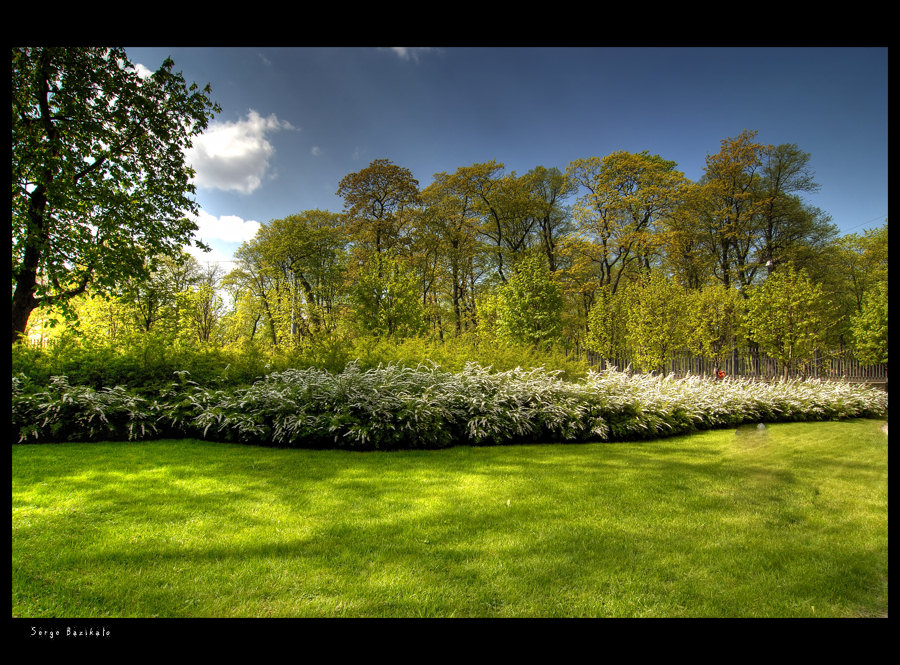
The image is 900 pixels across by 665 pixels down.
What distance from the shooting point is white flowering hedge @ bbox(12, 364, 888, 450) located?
4.91 metres

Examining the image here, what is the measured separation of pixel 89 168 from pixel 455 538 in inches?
323

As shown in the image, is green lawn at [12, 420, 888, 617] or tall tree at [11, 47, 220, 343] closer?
green lawn at [12, 420, 888, 617]

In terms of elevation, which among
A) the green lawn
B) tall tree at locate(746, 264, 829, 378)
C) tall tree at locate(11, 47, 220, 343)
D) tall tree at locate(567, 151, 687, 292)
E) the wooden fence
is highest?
tall tree at locate(567, 151, 687, 292)

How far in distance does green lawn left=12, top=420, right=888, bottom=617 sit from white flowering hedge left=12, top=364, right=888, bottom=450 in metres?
1.03

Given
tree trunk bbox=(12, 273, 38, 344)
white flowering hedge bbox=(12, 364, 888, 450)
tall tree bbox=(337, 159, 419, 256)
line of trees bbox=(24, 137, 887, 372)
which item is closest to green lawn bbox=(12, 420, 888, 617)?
white flowering hedge bbox=(12, 364, 888, 450)

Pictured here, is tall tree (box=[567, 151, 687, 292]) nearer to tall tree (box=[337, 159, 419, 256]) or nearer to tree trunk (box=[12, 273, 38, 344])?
tall tree (box=[337, 159, 419, 256])

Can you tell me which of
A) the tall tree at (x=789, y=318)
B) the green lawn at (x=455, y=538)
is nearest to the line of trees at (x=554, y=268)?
the tall tree at (x=789, y=318)

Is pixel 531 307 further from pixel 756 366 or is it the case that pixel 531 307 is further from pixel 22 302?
pixel 22 302

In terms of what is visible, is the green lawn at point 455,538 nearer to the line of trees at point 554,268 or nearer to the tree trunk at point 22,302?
the tree trunk at point 22,302

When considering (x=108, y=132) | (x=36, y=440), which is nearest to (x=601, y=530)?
(x=36, y=440)

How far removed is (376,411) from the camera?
5.16 metres


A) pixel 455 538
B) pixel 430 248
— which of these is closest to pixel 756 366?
pixel 430 248

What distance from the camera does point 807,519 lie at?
7.84ft

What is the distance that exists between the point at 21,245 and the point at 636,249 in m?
19.1
